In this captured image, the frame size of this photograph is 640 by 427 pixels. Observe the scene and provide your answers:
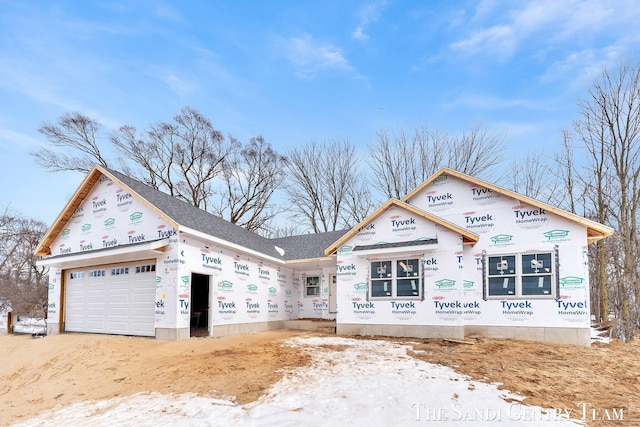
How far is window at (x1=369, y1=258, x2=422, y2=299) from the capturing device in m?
12.1

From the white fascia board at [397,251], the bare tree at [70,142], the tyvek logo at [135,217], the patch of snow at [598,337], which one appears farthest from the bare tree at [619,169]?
the bare tree at [70,142]

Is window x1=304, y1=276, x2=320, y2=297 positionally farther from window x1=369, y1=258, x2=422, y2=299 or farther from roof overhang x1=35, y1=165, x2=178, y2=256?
roof overhang x1=35, y1=165, x2=178, y2=256

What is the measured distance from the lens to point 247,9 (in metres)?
12.6

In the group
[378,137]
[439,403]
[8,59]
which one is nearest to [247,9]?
[8,59]

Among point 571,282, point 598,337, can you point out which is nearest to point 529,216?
point 571,282

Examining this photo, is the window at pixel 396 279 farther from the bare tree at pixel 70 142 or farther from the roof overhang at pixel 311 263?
the bare tree at pixel 70 142

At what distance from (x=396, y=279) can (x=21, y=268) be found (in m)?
27.8

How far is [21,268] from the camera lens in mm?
26625

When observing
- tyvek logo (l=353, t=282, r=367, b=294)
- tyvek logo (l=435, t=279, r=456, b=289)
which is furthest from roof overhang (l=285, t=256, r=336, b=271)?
tyvek logo (l=435, t=279, r=456, b=289)

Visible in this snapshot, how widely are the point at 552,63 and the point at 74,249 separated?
19.5 metres

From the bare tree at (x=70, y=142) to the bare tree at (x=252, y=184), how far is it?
31.3 ft

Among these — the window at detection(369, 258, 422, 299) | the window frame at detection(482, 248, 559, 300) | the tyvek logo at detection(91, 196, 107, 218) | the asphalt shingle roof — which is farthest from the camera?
the tyvek logo at detection(91, 196, 107, 218)

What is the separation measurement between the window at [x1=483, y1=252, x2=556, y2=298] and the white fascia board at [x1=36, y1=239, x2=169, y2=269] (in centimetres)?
1051

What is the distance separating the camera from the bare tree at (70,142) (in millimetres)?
23203
